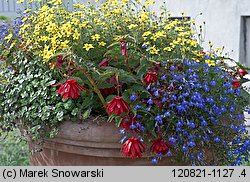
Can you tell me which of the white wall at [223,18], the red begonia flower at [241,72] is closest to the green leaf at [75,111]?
the red begonia flower at [241,72]

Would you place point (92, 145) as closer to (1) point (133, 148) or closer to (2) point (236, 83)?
(1) point (133, 148)

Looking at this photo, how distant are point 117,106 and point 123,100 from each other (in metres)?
0.05

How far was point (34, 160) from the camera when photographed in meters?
2.25

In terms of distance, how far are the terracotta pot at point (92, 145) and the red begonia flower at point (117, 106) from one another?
13cm

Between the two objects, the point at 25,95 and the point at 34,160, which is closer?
the point at 25,95

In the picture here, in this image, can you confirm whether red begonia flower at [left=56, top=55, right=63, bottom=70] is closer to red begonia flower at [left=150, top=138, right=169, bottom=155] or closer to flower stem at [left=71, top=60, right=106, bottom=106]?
flower stem at [left=71, top=60, right=106, bottom=106]

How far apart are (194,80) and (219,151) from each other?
34cm

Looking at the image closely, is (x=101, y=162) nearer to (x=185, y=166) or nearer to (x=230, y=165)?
(x=185, y=166)

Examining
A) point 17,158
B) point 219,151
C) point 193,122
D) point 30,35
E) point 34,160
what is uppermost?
point 30,35

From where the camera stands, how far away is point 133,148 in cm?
172

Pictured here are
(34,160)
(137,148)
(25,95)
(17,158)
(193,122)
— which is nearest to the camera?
(137,148)

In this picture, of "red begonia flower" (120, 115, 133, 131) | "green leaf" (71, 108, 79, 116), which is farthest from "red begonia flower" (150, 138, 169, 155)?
"green leaf" (71, 108, 79, 116)

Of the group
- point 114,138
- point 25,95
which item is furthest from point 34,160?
point 114,138

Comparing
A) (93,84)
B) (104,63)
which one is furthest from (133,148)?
(104,63)
